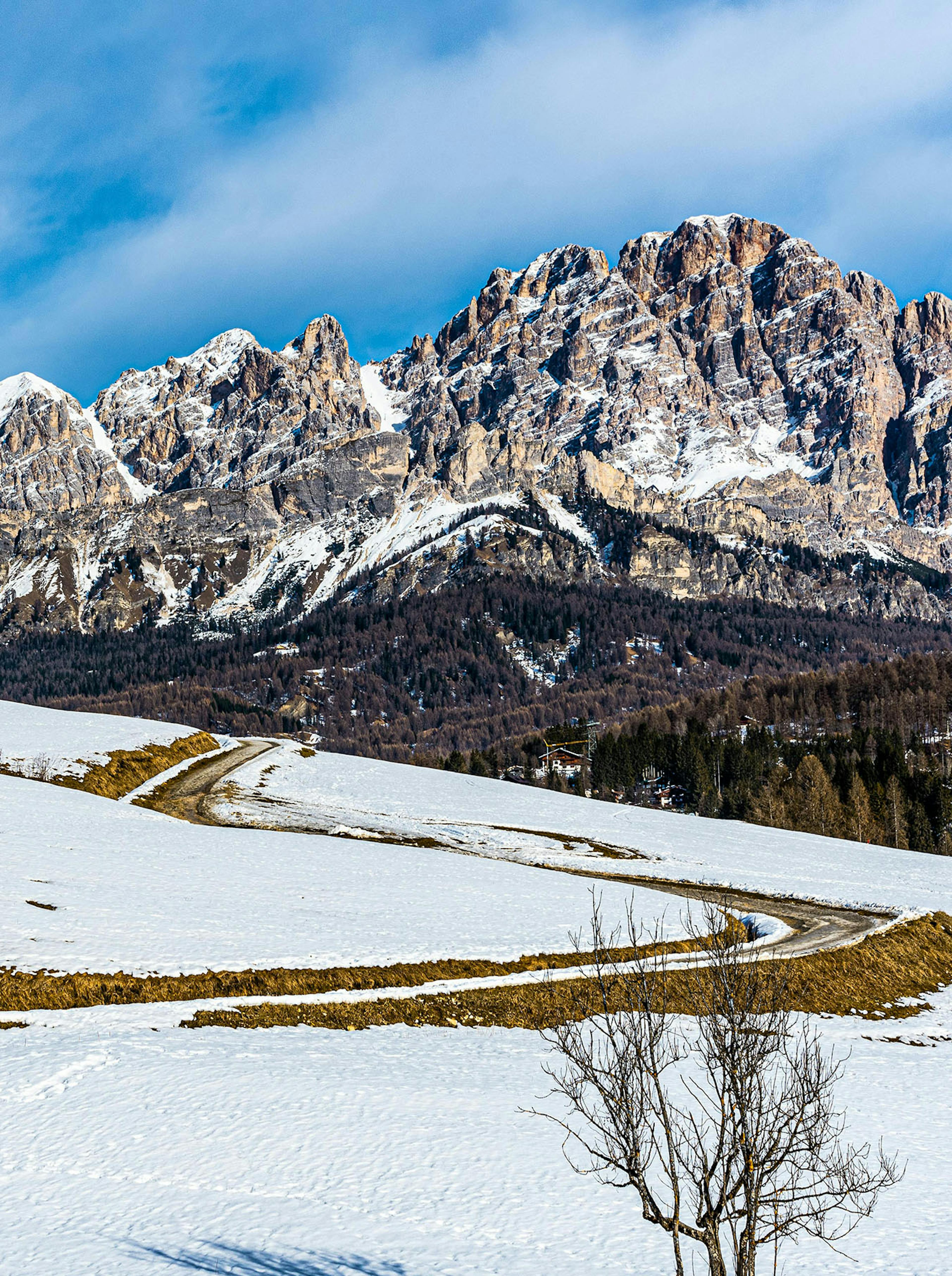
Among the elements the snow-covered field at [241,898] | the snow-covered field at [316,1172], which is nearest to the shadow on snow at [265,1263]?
the snow-covered field at [316,1172]

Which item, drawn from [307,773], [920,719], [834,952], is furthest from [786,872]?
[920,719]

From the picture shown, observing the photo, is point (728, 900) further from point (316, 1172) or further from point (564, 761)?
point (564, 761)

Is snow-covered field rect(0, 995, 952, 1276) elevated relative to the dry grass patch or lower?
lower

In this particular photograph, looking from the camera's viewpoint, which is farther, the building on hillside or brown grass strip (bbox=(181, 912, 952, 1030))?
the building on hillside

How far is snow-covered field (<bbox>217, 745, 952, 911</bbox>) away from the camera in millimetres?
55094

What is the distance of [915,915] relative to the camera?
150 feet

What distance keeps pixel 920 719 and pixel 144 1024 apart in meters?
184

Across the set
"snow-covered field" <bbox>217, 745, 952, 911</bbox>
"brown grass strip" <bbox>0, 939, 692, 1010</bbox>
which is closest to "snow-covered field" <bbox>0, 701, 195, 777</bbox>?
"snow-covered field" <bbox>217, 745, 952, 911</bbox>

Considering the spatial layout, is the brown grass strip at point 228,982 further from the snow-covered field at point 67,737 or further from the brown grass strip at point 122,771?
the snow-covered field at point 67,737

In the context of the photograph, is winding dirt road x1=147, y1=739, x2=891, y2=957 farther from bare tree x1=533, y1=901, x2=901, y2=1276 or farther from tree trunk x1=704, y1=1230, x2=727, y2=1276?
tree trunk x1=704, y1=1230, x2=727, y2=1276

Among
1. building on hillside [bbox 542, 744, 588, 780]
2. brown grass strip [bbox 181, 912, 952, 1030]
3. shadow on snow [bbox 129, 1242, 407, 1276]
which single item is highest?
building on hillside [bbox 542, 744, 588, 780]

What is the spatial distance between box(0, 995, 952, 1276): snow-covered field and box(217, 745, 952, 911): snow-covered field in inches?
1260

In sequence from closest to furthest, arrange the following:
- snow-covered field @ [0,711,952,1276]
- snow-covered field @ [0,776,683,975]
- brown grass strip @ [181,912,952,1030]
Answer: snow-covered field @ [0,711,952,1276], brown grass strip @ [181,912,952,1030], snow-covered field @ [0,776,683,975]

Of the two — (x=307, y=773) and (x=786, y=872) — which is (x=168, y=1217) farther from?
(x=307, y=773)
